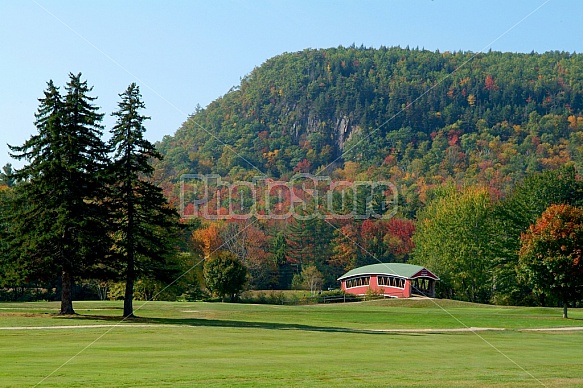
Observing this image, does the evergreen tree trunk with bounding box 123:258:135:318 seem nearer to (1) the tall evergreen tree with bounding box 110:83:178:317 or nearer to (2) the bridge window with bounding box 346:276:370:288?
(1) the tall evergreen tree with bounding box 110:83:178:317

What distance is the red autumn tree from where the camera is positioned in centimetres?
5822

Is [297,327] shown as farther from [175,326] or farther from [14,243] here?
[14,243]

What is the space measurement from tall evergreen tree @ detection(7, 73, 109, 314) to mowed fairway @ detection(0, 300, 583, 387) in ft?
11.4

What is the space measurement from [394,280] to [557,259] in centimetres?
3549

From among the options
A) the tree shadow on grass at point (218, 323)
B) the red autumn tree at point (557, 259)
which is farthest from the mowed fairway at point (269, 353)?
the red autumn tree at point (557, 259)

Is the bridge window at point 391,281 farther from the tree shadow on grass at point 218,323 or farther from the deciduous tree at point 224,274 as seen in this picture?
the tree shadow on grass at point 218,323

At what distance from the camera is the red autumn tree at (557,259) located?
191 ft

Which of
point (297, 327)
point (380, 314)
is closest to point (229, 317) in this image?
point (297, 327)

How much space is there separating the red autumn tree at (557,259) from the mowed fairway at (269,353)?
370 inches

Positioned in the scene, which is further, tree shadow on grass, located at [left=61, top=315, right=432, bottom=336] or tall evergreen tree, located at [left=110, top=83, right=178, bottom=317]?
tall evergreen tree, located at [left=110, top=83, right=178, bottom=317]

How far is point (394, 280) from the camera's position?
92188 millimetres

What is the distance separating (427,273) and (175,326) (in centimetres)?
5478

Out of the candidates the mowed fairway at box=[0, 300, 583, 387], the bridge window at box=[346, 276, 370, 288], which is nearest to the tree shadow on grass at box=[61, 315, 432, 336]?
the mowed fairway at box=[0, 300, 583, 387]

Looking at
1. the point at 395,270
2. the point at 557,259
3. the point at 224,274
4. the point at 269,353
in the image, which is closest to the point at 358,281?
the point at 395,270
